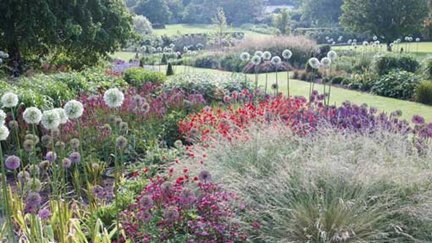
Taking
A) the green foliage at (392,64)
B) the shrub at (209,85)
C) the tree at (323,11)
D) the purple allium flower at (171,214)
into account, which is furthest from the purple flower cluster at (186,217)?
the tree at (323,11)

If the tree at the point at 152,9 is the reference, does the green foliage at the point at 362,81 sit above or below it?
below

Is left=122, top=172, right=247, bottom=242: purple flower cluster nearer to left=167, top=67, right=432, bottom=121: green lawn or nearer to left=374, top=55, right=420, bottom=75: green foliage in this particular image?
left=167, top=67, right=432, bottom=121: green lawn

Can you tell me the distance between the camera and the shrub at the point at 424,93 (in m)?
11.9

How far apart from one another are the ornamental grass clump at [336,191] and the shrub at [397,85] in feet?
30.7

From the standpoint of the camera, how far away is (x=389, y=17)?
102 ft

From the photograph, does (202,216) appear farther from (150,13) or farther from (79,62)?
(150,13)

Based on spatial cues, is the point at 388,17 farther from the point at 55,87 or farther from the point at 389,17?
the point at 55,87

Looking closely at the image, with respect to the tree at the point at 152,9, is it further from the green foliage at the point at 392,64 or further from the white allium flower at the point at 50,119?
the white allium flower at the point at 50,119

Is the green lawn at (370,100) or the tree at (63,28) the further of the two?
the tree at (63,28)

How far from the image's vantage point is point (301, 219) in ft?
10.7

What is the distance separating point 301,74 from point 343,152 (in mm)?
13483

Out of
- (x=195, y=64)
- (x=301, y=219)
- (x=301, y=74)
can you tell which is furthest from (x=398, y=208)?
(x=195, y=64)

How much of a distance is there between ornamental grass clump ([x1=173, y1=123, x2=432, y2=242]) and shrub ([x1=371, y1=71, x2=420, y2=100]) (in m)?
9.37

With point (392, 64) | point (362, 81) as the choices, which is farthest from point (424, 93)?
point (392, 64)
